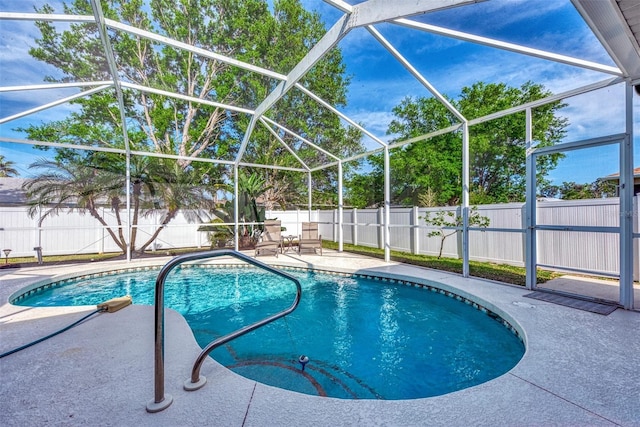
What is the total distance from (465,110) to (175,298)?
13719mm

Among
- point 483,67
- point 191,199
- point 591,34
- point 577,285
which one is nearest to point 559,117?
point 483,67

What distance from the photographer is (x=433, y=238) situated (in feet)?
29.0

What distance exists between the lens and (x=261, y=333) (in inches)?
163

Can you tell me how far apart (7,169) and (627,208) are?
558 inches

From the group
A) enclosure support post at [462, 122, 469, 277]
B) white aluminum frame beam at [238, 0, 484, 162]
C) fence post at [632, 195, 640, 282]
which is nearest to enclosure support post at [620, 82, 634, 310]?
fence post at [632, 195, 640, 282]

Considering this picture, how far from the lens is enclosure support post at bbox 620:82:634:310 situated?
3.76m

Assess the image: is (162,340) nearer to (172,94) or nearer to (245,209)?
(172,94)

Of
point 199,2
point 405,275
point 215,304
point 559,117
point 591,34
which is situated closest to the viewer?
point 591,34

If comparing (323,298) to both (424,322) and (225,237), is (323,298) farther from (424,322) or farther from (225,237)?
(225,237)

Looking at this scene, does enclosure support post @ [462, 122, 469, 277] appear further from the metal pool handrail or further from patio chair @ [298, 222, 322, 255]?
the metal pool handrail

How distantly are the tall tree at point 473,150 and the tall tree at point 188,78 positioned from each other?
3241 millimetres

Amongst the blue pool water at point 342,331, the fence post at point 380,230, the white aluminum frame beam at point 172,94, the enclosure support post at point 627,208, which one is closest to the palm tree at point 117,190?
the blue pool water at point 342,331

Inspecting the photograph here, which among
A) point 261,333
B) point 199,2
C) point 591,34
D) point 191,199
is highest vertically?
point 199,2

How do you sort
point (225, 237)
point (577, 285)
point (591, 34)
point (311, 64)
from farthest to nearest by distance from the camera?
point (225, 237), point (577, 285), point (311, 64), point (591, 34)
